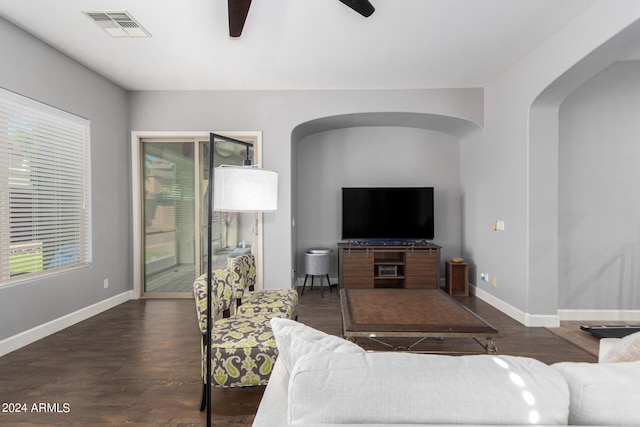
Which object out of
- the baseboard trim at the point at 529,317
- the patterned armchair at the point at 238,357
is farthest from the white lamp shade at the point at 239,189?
the baseboard trim at the point at 529,317

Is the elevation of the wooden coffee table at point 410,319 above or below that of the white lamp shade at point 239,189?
below

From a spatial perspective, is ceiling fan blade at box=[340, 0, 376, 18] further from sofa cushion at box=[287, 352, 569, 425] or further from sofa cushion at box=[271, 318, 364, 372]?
sofa cushion at box=[287, 352, 569, 425]

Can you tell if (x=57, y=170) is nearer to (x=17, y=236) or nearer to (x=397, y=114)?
(x=17, y=236)

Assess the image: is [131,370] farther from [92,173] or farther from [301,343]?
[92,173]

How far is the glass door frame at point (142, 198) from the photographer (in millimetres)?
4598

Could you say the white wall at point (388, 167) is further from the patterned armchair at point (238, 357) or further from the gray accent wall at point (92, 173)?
the patterned armchair at point (238, 357)

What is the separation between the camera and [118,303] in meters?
4.44

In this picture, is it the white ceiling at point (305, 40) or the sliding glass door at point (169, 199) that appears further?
the sliding glass door at point (169, 199)

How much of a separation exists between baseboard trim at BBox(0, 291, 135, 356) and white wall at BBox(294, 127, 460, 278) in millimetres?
2556

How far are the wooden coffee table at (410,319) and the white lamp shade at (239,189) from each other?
3.46 ft

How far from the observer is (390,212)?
5230mm

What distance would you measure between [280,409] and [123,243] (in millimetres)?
4395

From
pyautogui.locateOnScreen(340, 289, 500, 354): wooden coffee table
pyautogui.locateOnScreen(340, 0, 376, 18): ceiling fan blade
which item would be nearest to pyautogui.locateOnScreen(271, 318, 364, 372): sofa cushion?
pyautogui.locateOnScreen(340, 289, 500, 354): wooden coffee table

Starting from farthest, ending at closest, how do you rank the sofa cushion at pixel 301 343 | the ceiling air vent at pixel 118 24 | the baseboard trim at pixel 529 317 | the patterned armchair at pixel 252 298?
the baseboard trim at pixel 529 317 → the ceiling air vent at pixel 118 24 → the patterned armchair at pixel 252 298 → the sofa cushion at pixel 301 343
